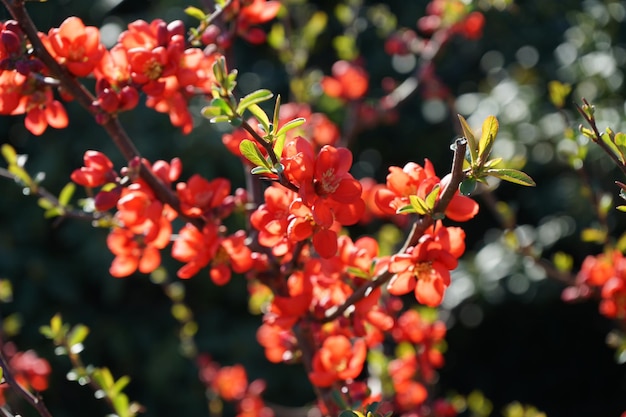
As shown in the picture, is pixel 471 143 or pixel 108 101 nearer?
pixel 471 143

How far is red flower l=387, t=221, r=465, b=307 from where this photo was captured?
79 cm

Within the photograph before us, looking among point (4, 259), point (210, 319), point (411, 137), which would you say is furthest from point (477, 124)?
point (4, 259)

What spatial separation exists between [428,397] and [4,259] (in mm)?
1867

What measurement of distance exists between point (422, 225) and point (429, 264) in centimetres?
5

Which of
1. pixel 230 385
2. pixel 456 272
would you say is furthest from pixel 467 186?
pixel 456 272

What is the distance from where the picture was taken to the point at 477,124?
9.53 ft

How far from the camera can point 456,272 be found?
2.78m

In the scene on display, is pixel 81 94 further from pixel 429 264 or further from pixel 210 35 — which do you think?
pixel 429 264

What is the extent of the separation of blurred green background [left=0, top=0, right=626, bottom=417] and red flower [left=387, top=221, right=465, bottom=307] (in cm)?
183

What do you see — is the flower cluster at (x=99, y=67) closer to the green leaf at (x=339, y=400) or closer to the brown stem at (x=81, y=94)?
the brown stem at (x=81, y=94)

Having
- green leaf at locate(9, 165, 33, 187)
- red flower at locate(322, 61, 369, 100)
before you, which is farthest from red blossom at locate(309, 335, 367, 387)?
red flower at locate(322, 61, 369, 100)

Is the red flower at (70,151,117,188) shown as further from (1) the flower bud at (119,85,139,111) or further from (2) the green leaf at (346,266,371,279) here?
(2) the green leaf at (346,266,371,279)

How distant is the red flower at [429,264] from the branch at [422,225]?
0.01 m

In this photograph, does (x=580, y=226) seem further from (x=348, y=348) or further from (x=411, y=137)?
(x=348, y=348)
